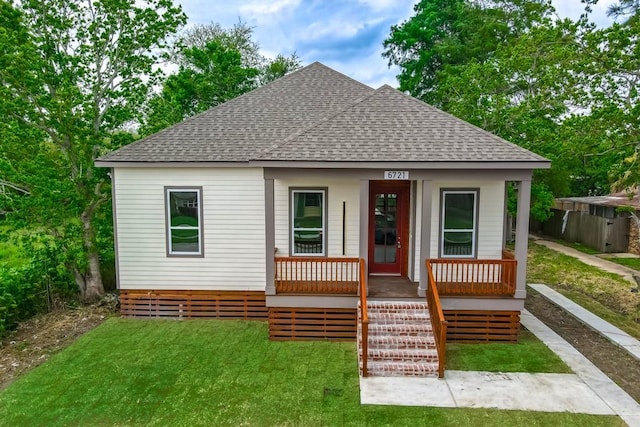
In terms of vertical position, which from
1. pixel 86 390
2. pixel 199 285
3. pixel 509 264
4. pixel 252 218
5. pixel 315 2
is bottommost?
pixel 86 390

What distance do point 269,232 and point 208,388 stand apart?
3.08 metres

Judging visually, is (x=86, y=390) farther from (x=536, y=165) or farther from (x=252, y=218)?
(x=536, y=165)

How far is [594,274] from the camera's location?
1398 cm

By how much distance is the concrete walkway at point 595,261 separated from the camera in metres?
14.1

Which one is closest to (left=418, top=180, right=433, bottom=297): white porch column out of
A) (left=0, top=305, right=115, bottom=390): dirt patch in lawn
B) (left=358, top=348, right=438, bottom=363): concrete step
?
(left=358, top=348, right=438, bottom=363): concrete step

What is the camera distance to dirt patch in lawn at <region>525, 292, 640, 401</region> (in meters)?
6.87

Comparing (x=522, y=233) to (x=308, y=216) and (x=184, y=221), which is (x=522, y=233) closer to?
(x=308, y=216)

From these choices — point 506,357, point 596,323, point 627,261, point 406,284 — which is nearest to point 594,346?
point 596,323

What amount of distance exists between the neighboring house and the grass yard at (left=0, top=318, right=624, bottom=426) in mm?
14035

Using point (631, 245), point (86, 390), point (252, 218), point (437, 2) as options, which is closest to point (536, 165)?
point (252, 218)

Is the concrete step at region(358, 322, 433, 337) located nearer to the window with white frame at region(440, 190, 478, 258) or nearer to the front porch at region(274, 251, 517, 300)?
the front porch at region(274, 251, 517, 300)

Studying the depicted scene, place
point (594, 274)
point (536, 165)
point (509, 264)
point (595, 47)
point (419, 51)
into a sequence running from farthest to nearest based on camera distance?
point (419, 51)
point (594, 274)
point (595, 47)
point (509, 264)
point (536, 165)

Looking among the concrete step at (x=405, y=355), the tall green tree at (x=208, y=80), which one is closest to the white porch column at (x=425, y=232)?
the concrete step at (x=405, y=355)

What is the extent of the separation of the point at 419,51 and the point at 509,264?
25666 mm
